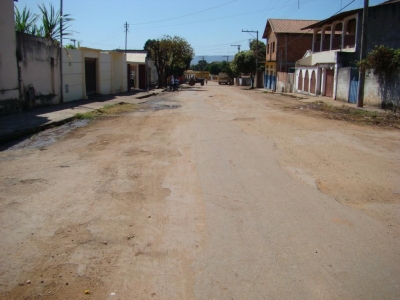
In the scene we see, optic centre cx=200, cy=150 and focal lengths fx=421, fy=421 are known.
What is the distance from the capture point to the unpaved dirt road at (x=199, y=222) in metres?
3.89

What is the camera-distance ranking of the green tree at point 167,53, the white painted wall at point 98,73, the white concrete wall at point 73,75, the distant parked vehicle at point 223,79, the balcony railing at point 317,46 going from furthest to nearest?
the distant parked vehicle at point 223,79 → the green tree at point 167,53 → the balcony railing at point 317,46 → the white painted wall at point 98,73 → the white concrete wall at point 73,75

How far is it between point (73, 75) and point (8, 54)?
7.14m

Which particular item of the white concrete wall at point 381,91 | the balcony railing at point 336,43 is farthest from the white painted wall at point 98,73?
the balcony railing at point 336,43

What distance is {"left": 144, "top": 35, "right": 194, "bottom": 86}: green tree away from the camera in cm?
5284

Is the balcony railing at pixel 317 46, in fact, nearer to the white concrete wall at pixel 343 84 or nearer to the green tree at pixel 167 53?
the white concrete wall at pixel 343 84

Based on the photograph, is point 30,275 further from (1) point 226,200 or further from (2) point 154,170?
(2) point 154,170

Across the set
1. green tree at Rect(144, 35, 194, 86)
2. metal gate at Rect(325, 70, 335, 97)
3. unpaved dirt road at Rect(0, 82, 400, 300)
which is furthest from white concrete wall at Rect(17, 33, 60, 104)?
green tree at Rect(144, 35, 194, 86)

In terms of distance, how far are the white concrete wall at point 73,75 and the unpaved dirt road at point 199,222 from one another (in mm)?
11810

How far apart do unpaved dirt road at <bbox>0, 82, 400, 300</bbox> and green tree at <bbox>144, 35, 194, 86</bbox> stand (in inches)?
1722

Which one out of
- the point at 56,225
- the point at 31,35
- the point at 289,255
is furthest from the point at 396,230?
the point at 31,35

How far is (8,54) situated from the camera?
1540 cm

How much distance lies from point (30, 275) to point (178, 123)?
37.1 ft

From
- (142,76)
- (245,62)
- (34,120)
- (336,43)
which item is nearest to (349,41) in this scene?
(336,43)

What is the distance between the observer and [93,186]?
695 cm
